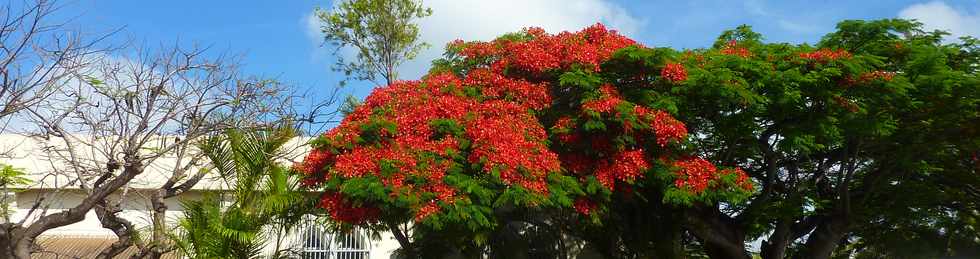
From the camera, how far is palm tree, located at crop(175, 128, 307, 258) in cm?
859

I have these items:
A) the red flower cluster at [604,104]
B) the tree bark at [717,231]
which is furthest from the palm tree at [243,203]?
the tree bark at [717,231]

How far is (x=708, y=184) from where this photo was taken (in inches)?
390

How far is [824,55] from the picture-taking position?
10.5 metres

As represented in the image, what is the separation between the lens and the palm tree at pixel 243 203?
8594 mm

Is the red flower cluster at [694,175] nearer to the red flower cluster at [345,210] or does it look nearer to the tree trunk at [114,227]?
the red flower cluster at [345,210]

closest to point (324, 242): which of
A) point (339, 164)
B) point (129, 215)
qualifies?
point (129, 215)

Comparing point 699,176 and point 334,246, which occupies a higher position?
point 334,246

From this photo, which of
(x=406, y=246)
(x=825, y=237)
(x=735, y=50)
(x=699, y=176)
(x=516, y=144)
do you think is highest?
(x=735, y=50)

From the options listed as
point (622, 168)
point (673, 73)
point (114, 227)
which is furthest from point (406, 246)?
point (673, 73)

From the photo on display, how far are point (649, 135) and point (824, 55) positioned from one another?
2.41 metres

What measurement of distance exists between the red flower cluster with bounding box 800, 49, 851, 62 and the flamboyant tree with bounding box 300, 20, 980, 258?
3cm

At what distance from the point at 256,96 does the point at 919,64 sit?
804 centimetres

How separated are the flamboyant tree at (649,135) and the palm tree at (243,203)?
1.50 ft

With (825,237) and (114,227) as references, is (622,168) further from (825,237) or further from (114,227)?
(114,227)
